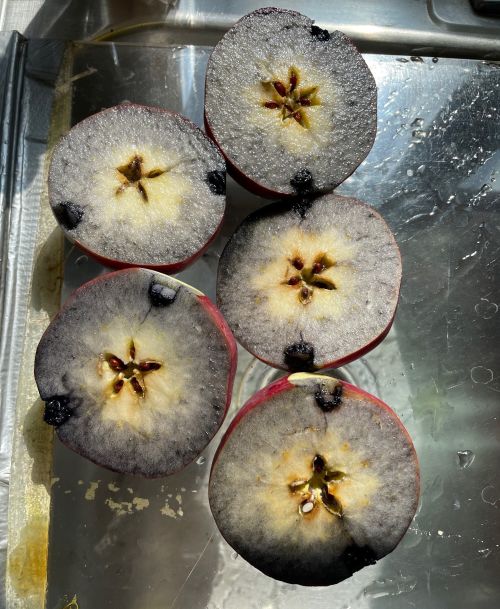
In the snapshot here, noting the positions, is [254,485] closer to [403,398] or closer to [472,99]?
[403,398]

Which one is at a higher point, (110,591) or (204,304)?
(204,304)

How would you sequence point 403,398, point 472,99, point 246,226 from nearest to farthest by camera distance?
point 246,226 < point 403,398 < point 472,99

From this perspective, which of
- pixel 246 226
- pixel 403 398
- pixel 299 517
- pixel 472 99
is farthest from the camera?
pixel 472 99

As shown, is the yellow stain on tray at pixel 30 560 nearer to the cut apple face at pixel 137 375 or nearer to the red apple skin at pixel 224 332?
the cut apple face at pixel 137 375

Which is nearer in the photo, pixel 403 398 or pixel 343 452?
pixel 343 452

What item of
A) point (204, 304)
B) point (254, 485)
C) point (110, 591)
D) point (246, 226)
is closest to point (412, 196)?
point (246, 226)

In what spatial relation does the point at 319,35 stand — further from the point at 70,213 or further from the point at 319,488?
the point at 319,488

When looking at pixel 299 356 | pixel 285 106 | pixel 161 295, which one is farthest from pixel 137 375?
pixel 285 106
